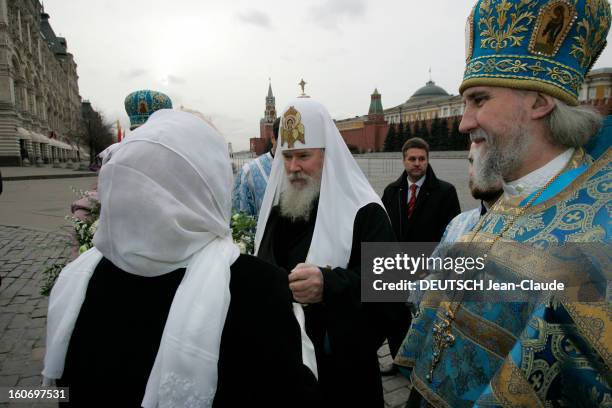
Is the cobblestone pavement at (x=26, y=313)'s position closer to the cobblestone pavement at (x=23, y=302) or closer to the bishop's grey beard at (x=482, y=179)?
the cobblestone pavement at (x=23, y=302)

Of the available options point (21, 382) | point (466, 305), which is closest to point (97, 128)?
point (21, 382)

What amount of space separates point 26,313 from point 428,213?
4902 mm

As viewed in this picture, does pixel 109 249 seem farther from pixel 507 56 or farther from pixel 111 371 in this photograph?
pixel 507 56

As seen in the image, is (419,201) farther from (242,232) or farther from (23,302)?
(23,302)

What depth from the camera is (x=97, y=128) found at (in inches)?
1781

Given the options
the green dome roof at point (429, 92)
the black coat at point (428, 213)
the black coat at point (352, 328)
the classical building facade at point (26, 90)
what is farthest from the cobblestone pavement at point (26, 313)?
the green dome roof at point (429, 92)

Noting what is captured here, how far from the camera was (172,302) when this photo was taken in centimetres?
118

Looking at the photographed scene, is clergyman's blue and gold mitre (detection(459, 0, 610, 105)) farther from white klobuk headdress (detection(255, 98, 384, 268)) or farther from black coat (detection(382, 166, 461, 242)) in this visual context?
black coat (detection(382, 166, 461, 242))

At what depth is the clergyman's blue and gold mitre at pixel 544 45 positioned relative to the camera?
51.7 inches

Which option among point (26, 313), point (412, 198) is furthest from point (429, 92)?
point (26, 313)

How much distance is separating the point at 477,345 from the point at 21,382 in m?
3.69

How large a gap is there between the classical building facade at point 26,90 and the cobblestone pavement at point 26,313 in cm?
3138

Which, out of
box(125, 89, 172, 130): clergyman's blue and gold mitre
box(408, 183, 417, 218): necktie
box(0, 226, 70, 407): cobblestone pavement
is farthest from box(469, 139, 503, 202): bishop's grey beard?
box(125, 89, 172, 130): clergyman's blue and gold mitre

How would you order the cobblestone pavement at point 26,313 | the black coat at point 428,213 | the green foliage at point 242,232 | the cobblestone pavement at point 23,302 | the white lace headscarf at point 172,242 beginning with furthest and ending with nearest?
the black coat at point 428,213, the cobblestone pavement at point 23,302, the cobblestone pavement at point 26,313, the green foliage at point 242,232, the white lace headscarf at point 172,242
